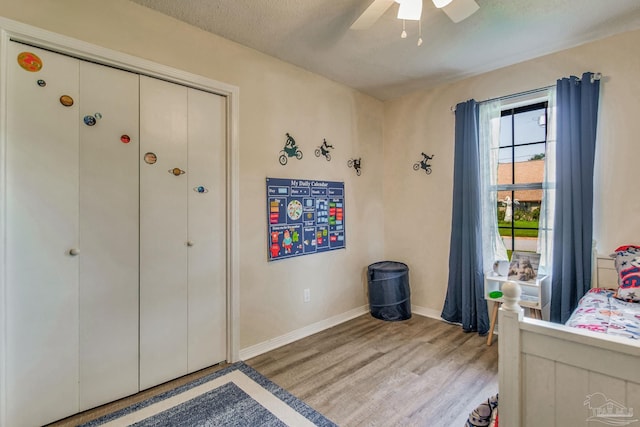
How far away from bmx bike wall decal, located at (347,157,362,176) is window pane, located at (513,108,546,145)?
5.03 feet

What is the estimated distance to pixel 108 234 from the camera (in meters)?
1.88

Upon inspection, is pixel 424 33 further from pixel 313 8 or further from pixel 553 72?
pixel 553 72

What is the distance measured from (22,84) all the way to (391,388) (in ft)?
9.23

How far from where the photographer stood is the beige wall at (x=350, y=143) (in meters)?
2.07

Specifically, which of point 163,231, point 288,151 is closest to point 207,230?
point 163,231

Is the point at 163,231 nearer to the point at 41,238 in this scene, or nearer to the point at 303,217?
the point at 41,238

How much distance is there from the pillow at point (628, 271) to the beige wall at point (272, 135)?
2.11 meters

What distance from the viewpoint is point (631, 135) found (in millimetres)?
2240

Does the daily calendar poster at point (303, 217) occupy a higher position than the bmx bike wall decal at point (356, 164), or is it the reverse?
the bmx bike wall decal at point (356, 164)

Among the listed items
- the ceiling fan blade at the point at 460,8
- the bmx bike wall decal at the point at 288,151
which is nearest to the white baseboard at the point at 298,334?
the bmx bike wall decal at the point at 288,151

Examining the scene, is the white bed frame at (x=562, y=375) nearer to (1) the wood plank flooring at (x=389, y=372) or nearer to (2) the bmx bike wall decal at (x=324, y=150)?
(1) the wood plank flooring at (x=389, y=372)

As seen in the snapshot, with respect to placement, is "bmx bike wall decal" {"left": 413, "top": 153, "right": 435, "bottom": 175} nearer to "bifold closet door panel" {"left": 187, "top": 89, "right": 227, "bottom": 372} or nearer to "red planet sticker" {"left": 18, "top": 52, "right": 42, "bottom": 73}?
"bifold closet door panel" {"left": 187, "top": 89, "right": 227, "bottom": 372}

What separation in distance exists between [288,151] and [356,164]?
969mm

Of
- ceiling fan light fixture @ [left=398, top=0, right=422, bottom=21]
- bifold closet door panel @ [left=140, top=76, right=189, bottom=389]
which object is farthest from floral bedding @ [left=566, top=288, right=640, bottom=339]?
bifold closet door panel @ [left=140, top=76, right=189, bottom=389]
